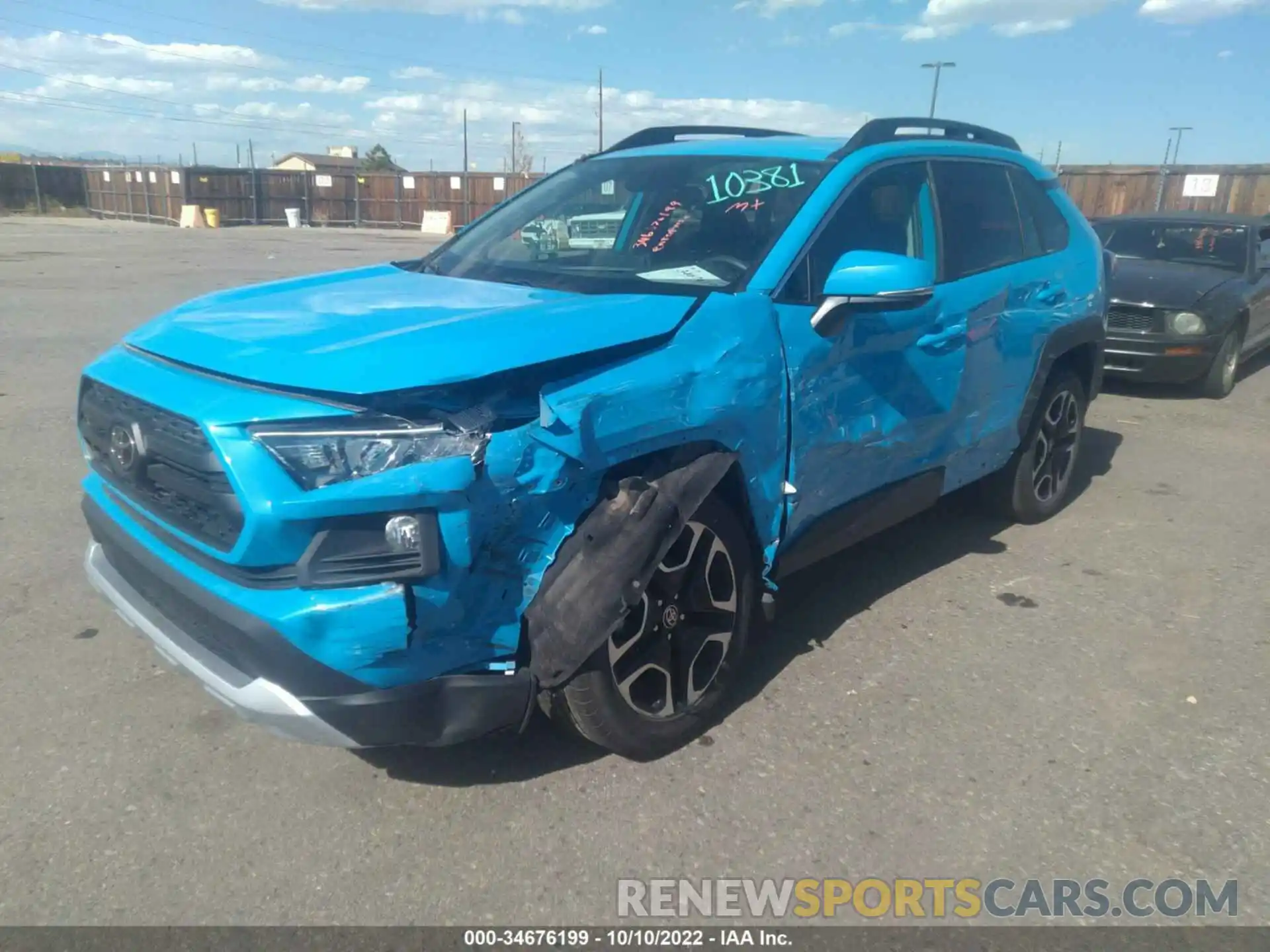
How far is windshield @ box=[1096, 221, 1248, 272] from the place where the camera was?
9203 millimetres

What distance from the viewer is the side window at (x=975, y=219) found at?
404cm

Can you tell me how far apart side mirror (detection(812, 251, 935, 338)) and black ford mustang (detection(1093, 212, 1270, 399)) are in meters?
5.56

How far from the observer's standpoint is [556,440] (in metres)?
2.42

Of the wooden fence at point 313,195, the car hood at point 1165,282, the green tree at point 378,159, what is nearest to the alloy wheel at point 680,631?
the car hood at point 1165,282

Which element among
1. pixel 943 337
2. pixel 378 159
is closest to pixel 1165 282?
pixel 943 337

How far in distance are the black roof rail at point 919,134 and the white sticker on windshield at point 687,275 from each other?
2.59 feet

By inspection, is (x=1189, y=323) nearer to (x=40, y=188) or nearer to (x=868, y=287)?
(x=868, y=287)

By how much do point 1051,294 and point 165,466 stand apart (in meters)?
3.94

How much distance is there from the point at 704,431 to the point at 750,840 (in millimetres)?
1143

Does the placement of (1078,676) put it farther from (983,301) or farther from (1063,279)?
(1063,279)

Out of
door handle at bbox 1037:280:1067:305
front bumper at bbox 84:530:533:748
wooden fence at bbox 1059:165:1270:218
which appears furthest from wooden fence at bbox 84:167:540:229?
front bumper at bbox 84:530:533:748

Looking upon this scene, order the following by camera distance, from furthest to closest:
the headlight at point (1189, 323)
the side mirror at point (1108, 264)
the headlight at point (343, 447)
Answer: the headlight at point (1189, 323), the side mirror at point (1108, 264), the headlight at point (343, 447)

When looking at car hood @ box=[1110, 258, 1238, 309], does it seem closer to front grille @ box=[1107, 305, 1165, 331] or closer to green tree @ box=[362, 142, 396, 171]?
front grille @ box=[1107, 305, 1165, 331]

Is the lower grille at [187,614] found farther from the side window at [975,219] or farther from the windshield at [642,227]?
the side window at [975,219]
